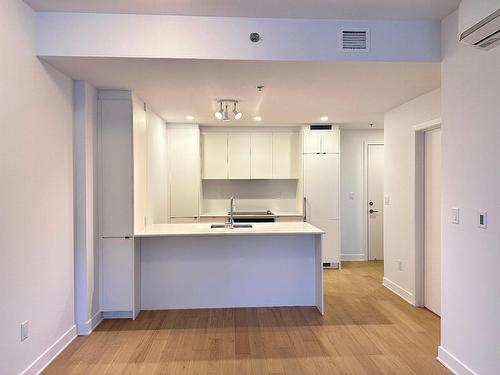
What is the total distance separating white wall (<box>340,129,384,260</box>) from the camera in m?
5.96

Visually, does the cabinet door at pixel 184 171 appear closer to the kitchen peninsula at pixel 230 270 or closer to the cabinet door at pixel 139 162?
the cabinet door at pixel 139 162

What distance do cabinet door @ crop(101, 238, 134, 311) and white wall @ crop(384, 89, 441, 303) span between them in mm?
3043

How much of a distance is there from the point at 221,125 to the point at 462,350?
4.27m

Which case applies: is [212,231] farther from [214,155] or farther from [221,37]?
[214,155]

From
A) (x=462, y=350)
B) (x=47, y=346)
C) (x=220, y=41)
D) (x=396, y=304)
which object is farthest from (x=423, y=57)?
(x=47, y=346)

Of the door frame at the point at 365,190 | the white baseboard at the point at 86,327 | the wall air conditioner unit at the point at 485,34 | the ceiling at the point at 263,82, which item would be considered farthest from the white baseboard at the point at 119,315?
the door frame at the point at 365,190

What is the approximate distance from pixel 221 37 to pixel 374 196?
14.4ft

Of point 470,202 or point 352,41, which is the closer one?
point 470,202

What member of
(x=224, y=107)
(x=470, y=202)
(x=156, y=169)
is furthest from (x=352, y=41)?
(x=156, y=169)

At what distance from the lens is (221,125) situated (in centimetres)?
552

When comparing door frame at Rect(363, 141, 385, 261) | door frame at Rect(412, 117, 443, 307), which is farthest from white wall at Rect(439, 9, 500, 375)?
door frame at Rect(363, 141, 385, 261)

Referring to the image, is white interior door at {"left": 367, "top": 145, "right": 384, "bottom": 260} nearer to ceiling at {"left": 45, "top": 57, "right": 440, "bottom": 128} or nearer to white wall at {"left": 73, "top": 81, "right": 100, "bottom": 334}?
ceiling at {"left": 45, "top": 57, "right": 440, "bottom": 128}

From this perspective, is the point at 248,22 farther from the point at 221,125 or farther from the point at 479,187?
the point at 221,125

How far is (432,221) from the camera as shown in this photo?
3.67 metres
